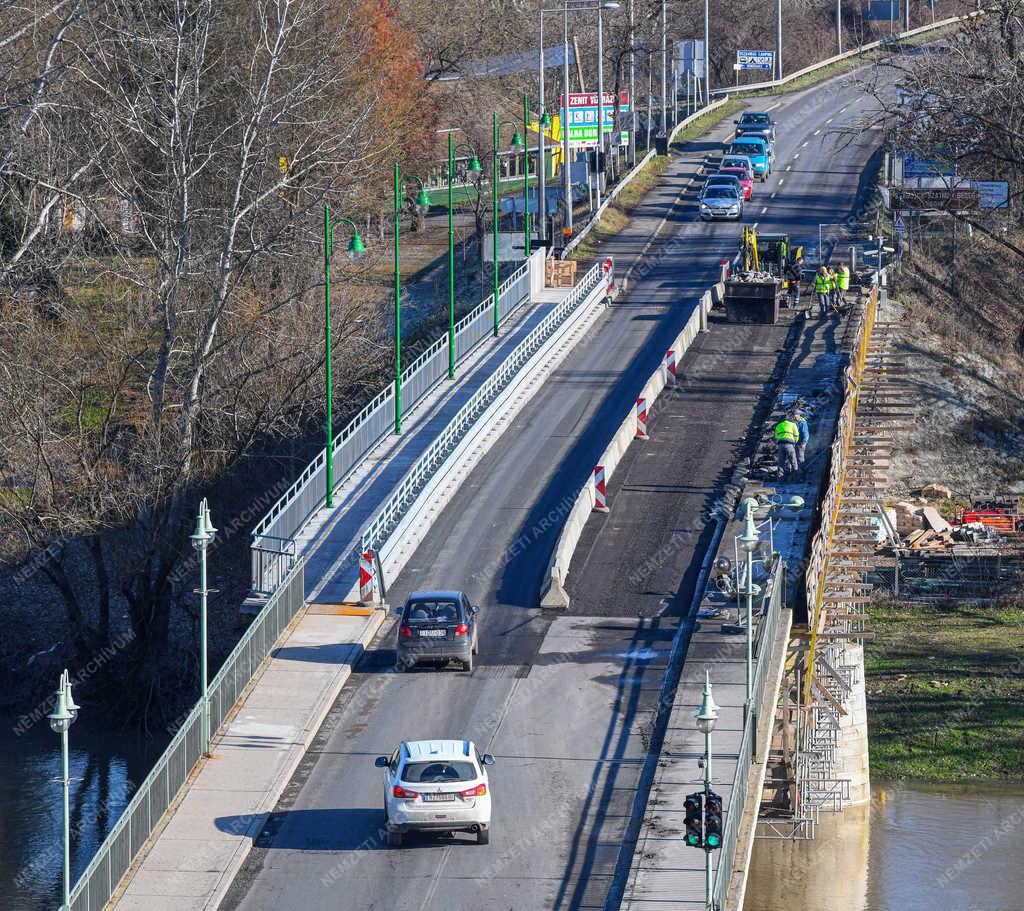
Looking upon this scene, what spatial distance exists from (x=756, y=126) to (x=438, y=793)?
262 feet

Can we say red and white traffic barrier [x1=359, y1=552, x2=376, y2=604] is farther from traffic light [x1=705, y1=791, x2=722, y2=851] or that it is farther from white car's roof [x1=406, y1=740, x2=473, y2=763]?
traffic light [x1=705, y1=791, x2=722, y2=851]

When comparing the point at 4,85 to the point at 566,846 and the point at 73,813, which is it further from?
the point at 566,846

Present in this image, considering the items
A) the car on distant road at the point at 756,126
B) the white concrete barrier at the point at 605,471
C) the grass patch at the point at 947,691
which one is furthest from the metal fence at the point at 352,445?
the car on distant road at the point at 756,126

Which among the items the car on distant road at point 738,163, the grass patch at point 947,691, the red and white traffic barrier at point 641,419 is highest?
the car on distant road at point 738,163

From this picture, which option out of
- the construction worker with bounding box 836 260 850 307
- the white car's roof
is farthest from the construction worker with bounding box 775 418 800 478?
the construction worker with bounding box 836 260 850 307

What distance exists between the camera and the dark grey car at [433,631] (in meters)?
32.6

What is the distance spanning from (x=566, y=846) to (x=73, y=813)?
1642 cm

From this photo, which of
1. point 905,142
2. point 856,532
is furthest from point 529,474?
point 905,142

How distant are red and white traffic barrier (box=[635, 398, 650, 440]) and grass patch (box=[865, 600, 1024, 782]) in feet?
27.3

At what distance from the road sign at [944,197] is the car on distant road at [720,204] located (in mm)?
9825

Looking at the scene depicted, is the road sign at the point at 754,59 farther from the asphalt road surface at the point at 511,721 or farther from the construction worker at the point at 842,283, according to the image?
the asphalt road surface at the point at 511,721

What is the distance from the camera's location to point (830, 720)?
131ft

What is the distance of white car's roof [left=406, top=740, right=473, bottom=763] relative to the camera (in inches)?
1022

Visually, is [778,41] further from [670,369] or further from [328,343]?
[328,343]
